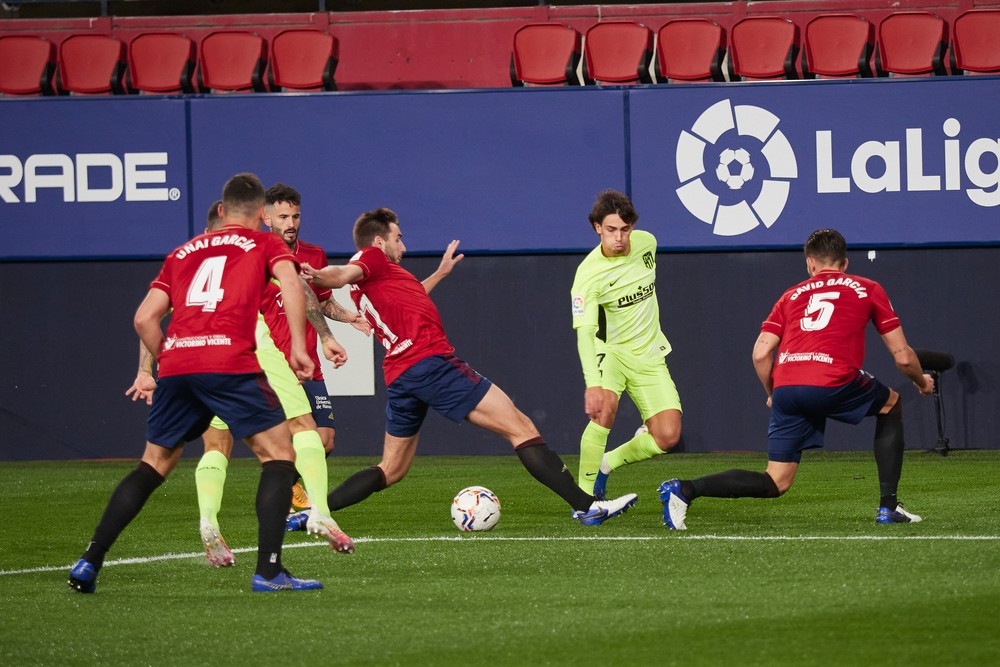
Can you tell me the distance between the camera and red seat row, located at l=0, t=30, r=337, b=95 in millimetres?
17703

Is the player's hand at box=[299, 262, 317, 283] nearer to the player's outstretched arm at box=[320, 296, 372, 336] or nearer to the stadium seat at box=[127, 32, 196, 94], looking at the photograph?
the player's outstretched arm at box=[320, 296, 372, 336]

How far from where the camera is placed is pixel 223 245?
6.92 m

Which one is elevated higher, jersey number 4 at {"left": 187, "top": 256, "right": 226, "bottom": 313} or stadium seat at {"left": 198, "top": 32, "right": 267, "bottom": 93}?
stadium seat at {"left": 198, "top": 32, "right": 267, "bottom": 93}

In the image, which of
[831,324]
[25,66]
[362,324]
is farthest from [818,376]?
[25,66]

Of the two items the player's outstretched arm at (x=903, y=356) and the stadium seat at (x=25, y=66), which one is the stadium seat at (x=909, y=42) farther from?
the stadium seat at (x=25, y=66)

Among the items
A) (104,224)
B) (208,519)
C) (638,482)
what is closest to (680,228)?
(638,482)

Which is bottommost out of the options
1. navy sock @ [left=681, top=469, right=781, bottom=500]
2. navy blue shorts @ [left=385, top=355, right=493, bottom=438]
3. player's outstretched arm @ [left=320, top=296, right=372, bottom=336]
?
navy sock @ [left=681, top=469, right=781, bottom=500]

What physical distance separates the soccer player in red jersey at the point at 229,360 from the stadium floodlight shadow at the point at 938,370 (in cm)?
894

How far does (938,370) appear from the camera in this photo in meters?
14.9

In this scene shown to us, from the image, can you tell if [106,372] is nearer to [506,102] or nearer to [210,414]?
[506,102]

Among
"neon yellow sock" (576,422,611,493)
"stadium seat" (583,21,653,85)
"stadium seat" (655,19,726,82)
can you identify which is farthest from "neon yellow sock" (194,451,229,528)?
"stadium seat" (655,19,726,82)

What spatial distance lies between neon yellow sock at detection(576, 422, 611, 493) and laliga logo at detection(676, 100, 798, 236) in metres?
5.90

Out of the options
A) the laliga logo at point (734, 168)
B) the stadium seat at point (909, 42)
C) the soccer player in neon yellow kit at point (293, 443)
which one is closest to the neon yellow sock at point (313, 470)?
the soccer player in neon yellow kit at point (293, 443)

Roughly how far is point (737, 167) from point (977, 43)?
3.08 metres
